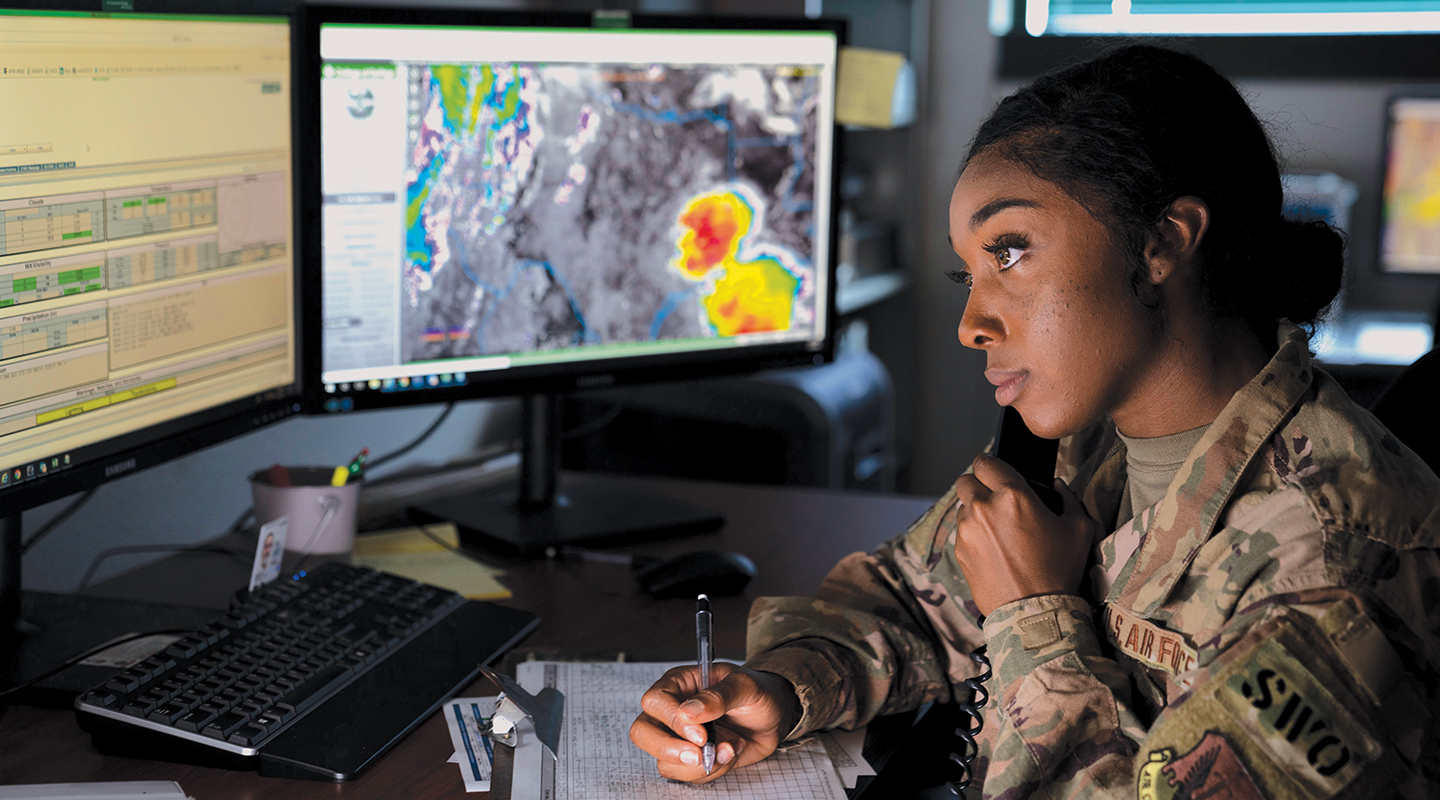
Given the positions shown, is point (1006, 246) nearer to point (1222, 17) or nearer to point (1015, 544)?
point (1015, 544)

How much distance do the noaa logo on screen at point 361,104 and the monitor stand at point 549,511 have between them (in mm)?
366

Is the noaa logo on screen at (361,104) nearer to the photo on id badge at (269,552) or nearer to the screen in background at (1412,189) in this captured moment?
the photo on id badge at (269,552)

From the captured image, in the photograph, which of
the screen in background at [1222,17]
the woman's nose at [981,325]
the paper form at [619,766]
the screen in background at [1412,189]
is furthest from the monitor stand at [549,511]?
the screen in background at [1412,189]

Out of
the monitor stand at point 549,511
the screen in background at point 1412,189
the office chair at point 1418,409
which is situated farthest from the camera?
the screen in background at point 1412,189

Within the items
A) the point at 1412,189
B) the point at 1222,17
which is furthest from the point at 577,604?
the point at 1222,17

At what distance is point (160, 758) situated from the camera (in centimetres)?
81

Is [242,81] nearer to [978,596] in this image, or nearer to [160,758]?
[160,758]

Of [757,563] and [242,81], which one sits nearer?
[242,81]

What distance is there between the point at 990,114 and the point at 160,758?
761mm

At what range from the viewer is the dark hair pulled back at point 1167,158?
2.63 ft

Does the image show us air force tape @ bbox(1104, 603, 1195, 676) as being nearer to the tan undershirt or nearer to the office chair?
the tan undershirt

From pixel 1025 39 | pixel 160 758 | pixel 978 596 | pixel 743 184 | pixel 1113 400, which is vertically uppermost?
pixel 1025 39

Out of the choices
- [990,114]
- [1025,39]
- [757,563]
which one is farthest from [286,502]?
[1025,39]

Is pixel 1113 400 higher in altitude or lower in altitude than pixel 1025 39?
lower
